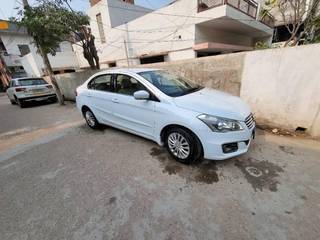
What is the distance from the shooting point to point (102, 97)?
3.74 metres

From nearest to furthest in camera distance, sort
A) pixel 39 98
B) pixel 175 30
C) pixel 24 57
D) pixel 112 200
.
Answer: pixel 112 200 < pixel 39 98 < pixel 175 30 < pixel 24 57

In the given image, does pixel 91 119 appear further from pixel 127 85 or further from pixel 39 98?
pixel 39 98

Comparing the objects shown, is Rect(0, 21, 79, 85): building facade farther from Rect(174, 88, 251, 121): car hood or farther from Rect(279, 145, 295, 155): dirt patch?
Rect(279, 145, 295, 155): dirt patch

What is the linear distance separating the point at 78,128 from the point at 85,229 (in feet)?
11.6

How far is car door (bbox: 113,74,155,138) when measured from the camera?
295 cm

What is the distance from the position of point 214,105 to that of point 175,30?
31.9ft

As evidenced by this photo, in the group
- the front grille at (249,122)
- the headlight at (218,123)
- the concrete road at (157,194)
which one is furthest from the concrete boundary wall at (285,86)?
the headlight at (218,123)

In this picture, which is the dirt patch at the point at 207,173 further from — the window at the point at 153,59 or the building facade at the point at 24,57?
the building facade at the point at 24,57

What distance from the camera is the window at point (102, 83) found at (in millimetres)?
3645

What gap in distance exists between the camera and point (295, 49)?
10.4 feet

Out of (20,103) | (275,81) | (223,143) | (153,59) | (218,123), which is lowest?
(20,103)

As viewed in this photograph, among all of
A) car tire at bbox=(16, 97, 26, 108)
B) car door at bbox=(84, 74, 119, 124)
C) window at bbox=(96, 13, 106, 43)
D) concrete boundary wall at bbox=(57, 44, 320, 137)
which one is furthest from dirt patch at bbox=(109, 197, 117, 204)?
window at bbox=(96, 13, 106, 43)

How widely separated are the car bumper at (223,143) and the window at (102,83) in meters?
2.28

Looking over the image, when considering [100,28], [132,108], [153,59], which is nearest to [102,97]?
[132,108]
